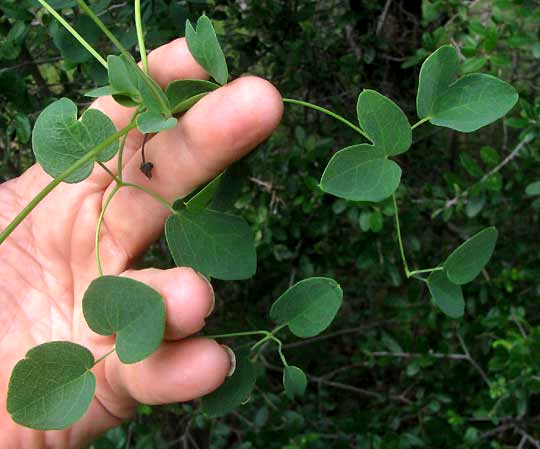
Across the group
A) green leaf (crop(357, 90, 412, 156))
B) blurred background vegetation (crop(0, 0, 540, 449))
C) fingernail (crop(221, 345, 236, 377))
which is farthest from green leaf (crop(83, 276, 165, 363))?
blurred background vegetation (crop(0, 0, 540, 449))

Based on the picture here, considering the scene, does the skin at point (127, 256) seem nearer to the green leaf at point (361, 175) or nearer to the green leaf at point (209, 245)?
the green leaf at point (209, 245)

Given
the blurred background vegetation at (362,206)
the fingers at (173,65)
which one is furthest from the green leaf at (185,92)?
the blurred background vegetation at (362,206)

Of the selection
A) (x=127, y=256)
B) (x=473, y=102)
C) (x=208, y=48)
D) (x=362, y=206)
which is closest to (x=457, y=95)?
(x=473, y=102)

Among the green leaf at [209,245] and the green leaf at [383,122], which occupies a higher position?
the green leaf at [383,122]

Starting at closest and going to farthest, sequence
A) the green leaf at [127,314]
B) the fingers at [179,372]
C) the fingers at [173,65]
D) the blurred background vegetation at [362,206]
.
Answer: the green leaf at [127,314], the fingers at [179,372], the fingers at [173,65], the blurred background vegetation at [362,206]

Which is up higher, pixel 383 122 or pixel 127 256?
pixel 383 122

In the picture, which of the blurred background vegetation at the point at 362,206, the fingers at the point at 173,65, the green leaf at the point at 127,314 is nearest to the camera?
the green leaf at the point at 127,314

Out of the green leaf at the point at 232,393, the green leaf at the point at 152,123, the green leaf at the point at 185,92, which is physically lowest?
the green leaf at the point at 232,393

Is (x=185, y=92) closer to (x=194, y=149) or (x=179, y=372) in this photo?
(x=194, y=149)
